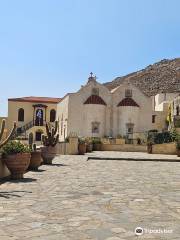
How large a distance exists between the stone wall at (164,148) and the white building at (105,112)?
35.6 ft

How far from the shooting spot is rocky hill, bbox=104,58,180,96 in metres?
129

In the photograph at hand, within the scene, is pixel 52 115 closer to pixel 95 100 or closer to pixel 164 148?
pixel 95 100

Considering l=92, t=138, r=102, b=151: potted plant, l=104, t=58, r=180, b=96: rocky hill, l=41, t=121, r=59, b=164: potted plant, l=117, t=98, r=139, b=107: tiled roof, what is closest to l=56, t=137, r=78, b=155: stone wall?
l=92, t=138, r=102, b=151: potted plant

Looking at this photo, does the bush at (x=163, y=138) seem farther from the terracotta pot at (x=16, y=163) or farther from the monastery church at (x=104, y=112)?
the terracotta pot at (x=16, y=163)

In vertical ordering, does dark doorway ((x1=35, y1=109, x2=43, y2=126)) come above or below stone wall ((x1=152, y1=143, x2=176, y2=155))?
above

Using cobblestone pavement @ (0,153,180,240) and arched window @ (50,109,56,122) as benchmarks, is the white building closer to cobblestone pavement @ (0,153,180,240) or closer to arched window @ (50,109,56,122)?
arched window @ (50,109,56,122)

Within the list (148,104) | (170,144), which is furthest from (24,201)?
(148,104)

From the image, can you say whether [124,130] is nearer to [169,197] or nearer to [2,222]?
[169,197]

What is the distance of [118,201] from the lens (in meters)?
7.98

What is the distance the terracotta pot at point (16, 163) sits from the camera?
1097 centimetres

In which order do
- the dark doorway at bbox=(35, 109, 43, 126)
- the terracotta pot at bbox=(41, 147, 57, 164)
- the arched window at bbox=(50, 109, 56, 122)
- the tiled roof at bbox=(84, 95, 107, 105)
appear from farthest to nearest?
the arched window at bbox=(50, 109, 56, 122) → the dark doorway at bbox=(35, 109, 43, 126) → the tiled roof at bbox=(84, 95, 107, 105) → the terracotta pot at bbox=(41, 147, 57, 164)

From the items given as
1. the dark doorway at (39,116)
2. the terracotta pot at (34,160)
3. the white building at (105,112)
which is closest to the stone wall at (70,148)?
the terracotta pot at (34,160)

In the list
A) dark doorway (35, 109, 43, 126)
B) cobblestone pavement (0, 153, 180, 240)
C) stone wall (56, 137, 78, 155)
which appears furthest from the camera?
dark doorway (35, 109, 43, 126)

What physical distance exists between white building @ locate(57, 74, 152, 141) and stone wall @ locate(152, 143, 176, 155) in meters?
10.9
